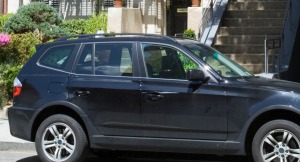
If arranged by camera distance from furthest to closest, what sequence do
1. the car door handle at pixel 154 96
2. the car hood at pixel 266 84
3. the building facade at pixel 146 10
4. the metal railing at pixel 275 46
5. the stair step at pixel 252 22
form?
the building facade at pixel 146 10 → the stair step at pixel 252 22 → the metal railing at pixel 275 46 → the car door handle at pixel 154 96 → the car hood at pixel 266 84

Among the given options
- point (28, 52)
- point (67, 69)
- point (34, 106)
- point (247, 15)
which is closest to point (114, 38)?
point (67, 69)

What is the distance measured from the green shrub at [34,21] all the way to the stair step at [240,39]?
194 inches

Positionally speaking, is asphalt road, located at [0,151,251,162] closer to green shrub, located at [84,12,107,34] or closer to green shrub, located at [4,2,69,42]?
green shrub, located at [4,2,69,42]

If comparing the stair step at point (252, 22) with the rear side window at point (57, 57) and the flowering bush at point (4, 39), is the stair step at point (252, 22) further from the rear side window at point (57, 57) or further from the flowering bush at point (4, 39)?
the rear side window at point (57, 57)

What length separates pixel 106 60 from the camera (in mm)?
8086

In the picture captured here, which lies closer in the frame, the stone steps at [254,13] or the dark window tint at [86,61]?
the dark window tint at [86,61]

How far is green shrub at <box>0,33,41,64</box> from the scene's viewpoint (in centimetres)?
1396

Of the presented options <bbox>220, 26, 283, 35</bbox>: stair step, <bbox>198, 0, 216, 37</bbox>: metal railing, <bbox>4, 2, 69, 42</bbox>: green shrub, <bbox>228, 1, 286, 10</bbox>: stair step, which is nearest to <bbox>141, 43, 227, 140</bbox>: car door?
<bbox>220, 26, 283, 35</bbox>: stair step

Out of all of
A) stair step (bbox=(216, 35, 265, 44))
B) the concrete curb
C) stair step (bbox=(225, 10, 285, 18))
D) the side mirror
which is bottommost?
the concrete curb

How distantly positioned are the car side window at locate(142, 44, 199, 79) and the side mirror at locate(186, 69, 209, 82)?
19 cm

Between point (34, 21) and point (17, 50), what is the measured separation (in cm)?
445

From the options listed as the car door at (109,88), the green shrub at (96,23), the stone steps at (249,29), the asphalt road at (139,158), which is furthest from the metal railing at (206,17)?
the car door at (109,88)

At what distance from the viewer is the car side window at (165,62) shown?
7.65 meters

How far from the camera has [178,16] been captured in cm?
2188
